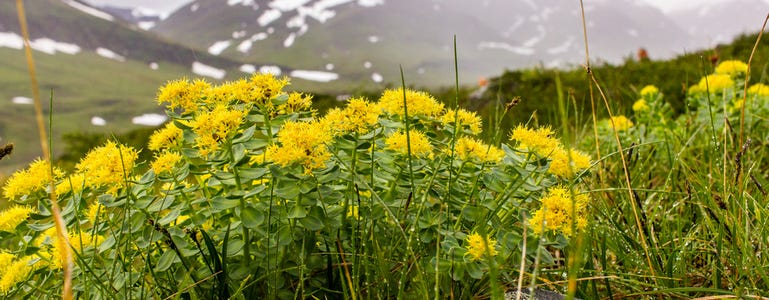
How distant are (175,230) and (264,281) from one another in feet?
1.23

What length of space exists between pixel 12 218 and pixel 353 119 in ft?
4.50

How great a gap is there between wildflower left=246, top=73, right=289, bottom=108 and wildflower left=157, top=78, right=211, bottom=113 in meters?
0.18

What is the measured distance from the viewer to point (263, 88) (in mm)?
1770

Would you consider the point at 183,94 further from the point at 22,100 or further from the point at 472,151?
the point at 22,100

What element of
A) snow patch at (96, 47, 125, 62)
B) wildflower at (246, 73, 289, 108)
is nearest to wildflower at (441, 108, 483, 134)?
wildflower at (246, 73, 289, 108)

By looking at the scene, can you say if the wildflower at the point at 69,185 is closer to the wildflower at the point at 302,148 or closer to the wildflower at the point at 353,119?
the wildflower at the point at 302,148

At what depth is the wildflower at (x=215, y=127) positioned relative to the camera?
1.60 meters

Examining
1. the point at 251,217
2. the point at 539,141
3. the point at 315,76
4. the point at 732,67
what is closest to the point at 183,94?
the point at 251,217

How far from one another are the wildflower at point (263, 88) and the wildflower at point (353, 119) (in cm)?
21

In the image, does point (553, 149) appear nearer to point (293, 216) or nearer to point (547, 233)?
point (547, 233)

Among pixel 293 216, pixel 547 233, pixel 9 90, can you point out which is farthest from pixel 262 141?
pixel 9 90

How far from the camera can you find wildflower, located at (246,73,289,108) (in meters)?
1.75

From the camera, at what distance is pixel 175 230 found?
5.59 ft

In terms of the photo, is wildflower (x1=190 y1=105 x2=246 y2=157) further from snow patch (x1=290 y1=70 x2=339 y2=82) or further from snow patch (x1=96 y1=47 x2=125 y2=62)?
snow patch (x1=96 y1=47 x2=125 y2=62)
